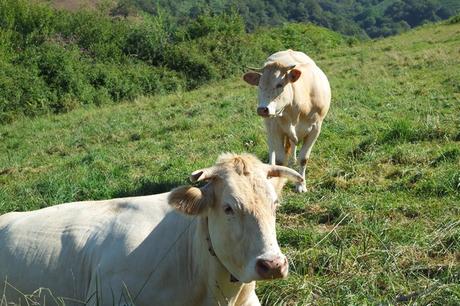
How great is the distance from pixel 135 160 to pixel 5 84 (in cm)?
1613

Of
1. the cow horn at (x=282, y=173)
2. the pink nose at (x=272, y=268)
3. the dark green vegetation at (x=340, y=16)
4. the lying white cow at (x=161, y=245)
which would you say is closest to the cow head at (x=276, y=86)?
the lying white cow at (x=161, y=245)

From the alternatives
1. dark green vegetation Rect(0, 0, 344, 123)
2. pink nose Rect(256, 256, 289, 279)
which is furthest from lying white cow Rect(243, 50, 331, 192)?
dark green vegetation Rect(0, 0, 344, 123)

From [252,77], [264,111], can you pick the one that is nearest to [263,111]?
[264,111]

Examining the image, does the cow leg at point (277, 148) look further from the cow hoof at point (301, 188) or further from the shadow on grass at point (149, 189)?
the shadow on grass at point (149, 189)

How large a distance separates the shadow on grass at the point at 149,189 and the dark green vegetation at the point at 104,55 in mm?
16064

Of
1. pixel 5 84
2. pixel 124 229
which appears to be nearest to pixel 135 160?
pixel 124 229

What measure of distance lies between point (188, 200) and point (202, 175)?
0.64 feet

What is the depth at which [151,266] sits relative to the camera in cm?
443

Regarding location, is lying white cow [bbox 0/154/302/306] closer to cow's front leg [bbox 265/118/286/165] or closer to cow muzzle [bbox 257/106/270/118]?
cow muzzle [bbox 257/106/270/118]

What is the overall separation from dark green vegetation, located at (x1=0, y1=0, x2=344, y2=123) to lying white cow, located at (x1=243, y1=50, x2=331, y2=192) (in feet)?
55.1

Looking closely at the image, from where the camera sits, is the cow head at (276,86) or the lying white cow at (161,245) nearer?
the lying white cow at (161,245)

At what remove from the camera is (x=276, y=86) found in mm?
8422

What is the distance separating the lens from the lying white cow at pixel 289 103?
8.44 meters

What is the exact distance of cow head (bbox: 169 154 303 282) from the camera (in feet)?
11.8
